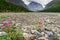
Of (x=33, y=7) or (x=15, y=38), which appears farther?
(x=33, y=7)

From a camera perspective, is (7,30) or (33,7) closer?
(7,30)

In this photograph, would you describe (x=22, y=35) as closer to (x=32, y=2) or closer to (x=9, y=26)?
(x=9, y=26)

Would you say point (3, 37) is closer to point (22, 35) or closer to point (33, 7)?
point (22, 35)

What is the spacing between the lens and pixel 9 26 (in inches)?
128

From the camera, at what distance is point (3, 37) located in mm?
2973

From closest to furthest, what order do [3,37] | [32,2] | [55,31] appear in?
[3,37] → [55,31] → [32,2]

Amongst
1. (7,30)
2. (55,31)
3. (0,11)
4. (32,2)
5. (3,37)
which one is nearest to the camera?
(3,37)

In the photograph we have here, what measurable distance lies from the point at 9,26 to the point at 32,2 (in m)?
2.47

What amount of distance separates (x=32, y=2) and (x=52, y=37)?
7.79 feet

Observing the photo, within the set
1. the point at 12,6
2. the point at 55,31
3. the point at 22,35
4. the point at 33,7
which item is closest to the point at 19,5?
the point at 12,6

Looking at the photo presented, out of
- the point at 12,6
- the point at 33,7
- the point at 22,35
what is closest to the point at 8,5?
the point at 12,6

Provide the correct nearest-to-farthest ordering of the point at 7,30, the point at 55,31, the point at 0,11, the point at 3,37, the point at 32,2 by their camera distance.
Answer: the point at 3,37, the point at 7,30, the point at 55,31, the point at 32,2, the point at 0,11

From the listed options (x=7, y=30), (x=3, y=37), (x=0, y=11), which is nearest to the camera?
(x=3, y=37)

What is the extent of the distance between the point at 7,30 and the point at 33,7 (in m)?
2.55
